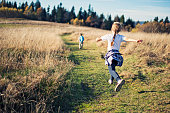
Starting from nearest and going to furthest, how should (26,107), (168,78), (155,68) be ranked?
1. (26,107)
2. (168,78)
3. (155,68)

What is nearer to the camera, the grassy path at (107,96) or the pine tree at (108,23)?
the grassy path at (107,96)

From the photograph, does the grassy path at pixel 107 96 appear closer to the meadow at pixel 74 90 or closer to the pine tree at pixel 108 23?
the meadow at pixel 74 90

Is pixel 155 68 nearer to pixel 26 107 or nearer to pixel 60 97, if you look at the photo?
pixel 60 97

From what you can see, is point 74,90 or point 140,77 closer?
point 74,90

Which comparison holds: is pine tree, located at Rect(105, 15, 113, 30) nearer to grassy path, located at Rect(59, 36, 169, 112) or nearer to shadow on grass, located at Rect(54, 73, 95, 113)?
grassy path, located at Rect(59, 36, 169, 112)

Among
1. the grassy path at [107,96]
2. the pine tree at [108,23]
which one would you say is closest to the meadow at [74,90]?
the grassy path at [107,96]

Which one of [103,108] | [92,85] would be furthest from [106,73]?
[103,108]

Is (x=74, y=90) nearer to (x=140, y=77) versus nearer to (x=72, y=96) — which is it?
(x=72, y=96)

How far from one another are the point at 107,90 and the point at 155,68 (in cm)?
307

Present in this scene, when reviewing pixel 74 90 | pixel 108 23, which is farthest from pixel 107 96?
pixel 108 23

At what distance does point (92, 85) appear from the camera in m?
4.70

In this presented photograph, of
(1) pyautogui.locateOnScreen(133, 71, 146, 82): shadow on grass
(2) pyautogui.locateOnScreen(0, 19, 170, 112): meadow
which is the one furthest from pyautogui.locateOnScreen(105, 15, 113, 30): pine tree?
(1) pyautogui.locateOnScreen(133, 71, 146, 82): shadow on grass

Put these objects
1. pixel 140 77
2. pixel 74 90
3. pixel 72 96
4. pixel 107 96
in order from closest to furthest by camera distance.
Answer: pixel 72 96 → pixel 107 96 → pixel 74 90 → pixel 140 77

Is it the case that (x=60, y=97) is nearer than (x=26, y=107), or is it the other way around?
(x=26, y=107)
